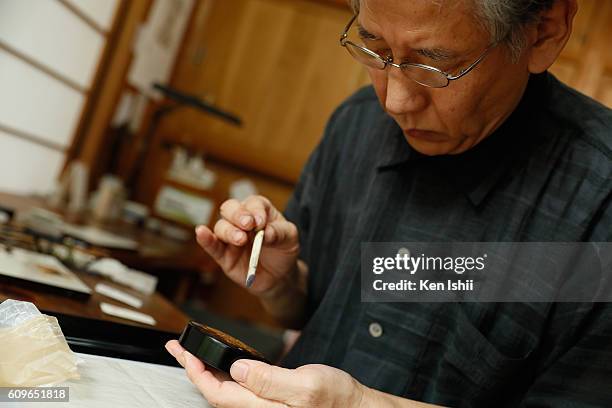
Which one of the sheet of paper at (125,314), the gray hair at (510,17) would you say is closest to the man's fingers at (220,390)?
the sheet of paper at (125,314)

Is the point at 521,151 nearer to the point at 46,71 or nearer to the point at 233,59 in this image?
the point at 46,71

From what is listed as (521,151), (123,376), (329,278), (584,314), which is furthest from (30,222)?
(584,314)

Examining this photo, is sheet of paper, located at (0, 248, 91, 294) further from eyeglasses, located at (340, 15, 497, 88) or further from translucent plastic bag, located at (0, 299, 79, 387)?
eyeglasses, located at (340, 15, 497, 88)

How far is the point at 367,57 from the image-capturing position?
1.12 metres

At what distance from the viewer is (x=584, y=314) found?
1.04m

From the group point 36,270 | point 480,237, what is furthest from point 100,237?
point 480,237

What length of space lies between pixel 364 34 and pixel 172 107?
2.44 m

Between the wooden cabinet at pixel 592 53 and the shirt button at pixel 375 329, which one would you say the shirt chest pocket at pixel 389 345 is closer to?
the shirt button at pixel 375 329

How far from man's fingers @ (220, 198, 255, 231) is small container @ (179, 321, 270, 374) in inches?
10.2

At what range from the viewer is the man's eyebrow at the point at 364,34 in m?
1.08

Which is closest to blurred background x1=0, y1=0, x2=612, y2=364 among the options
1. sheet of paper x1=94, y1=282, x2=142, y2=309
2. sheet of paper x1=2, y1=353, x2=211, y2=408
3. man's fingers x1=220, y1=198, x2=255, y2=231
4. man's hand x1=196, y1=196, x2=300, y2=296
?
sheet of paper x1=94, y1=282, x2=142, y2=309

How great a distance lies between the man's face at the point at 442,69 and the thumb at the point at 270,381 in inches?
17.9

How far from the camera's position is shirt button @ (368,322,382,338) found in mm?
1241

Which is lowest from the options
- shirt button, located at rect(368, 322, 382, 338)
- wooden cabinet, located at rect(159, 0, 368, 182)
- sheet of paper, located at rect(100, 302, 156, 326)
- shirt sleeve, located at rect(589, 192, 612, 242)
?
sheet of paper, located at rect(100, 302, 156, 326)
